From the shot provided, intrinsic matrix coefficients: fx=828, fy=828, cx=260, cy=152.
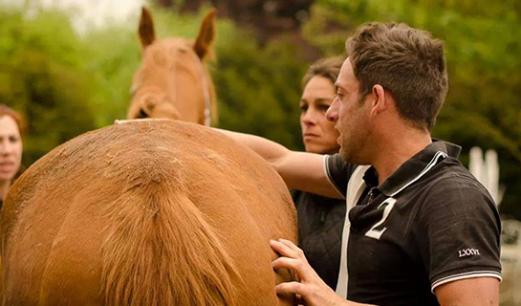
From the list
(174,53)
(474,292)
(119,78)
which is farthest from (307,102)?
(119,78)

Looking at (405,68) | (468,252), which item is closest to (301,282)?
(468,252)

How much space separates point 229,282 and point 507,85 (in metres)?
12.5

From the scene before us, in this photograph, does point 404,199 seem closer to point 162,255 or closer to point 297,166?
point 162,255

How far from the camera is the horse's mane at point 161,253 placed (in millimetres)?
2117

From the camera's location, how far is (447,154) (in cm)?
277

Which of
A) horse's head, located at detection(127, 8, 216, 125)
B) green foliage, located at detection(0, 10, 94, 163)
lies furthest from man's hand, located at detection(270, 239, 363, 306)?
green foliage, located at detection(0, 10, 94, 163)

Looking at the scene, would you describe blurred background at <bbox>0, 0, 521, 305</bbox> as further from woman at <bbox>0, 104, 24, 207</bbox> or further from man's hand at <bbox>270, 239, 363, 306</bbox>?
man's hand at <bbox>270, 239, 363, 306</bbox>

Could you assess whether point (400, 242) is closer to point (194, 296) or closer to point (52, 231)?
point (194, 296)

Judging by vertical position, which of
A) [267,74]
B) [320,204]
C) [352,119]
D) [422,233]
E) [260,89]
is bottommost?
[260,89]

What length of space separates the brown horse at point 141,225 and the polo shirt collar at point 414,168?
38cm

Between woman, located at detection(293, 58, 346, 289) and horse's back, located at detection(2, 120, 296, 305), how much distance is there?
0.71m

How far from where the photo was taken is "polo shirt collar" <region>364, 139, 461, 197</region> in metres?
2.70

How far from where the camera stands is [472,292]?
2.33m

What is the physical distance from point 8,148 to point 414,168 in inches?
119
